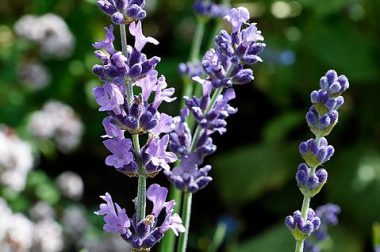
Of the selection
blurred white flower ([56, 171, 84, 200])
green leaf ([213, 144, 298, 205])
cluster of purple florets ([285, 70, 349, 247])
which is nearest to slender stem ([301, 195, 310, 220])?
cluster of purple florets ([285, 70, 349, 247])

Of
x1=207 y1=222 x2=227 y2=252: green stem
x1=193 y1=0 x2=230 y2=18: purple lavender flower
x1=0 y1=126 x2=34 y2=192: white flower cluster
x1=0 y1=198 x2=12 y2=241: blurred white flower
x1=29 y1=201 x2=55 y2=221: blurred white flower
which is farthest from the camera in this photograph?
x1=29 y1=201 x2=55 y2=221: blurred white flower

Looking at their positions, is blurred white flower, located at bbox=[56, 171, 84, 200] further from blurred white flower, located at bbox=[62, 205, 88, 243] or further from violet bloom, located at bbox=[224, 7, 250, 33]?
violet bloom, located at bbox=[224, 7, 250, 33]

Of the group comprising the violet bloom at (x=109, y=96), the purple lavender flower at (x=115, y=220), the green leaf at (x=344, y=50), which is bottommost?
the green leaf at (x=344, y=50)

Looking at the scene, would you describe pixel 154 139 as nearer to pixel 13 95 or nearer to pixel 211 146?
pixel 211 146

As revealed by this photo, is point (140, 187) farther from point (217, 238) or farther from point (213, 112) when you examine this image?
point (217, 238)

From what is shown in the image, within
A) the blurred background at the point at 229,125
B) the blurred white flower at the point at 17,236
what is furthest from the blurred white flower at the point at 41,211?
the blurred white flower at the point at 17,236

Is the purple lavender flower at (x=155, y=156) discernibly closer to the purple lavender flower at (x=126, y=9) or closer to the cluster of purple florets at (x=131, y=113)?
the cluster of purple florets at (x=131, y=113)

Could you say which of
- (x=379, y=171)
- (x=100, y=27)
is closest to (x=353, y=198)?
(x=379, y=171)
